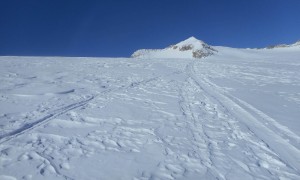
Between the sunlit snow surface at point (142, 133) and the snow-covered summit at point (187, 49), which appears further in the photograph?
the snow-covered summit at point (187, 49)

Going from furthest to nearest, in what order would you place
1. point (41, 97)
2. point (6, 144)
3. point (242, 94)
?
point (242, 94) < point (41, 97) < point (6, 144)

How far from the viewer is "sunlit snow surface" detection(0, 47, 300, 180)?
15.8ft

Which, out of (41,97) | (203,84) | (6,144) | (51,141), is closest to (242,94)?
(203,84)

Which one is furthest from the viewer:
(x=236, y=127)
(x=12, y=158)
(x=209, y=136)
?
(x=236, y=127)

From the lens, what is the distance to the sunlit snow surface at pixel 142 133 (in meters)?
4.82

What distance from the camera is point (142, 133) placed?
645 cm

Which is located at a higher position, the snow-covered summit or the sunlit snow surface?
the sunlit snow surface

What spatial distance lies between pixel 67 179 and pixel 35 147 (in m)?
1.28

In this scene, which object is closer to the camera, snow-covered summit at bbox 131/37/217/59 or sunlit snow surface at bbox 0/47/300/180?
sunlit snow surface at bbox 0/47/300/180

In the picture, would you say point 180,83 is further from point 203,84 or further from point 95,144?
point 95,144

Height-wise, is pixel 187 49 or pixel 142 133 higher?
pixel 142 133

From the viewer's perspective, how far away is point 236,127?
725 centimetres

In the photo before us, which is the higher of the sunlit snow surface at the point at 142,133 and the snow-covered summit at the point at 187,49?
the sunlit snow surface at the point at 142,133

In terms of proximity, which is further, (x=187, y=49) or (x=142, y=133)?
(x=187, y=49)
